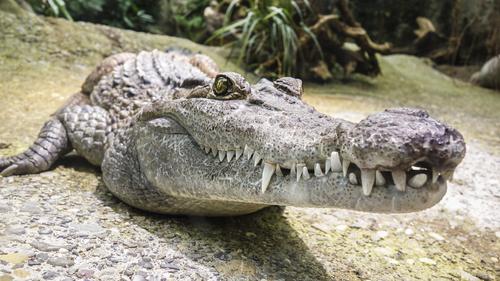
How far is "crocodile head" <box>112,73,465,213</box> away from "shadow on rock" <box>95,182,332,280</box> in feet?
0.78

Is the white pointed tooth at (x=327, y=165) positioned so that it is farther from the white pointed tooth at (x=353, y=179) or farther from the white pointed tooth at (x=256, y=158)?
the white pointed tooth at (x=256, y=158)

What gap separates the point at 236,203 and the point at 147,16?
1001cm

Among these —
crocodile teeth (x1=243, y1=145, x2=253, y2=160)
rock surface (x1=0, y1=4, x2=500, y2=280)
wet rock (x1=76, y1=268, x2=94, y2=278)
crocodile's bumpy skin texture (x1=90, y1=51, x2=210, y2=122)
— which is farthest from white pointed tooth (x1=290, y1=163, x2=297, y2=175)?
crocodile's bumpy skin texture (x1=90, y1=51, x2=210, y2=122)

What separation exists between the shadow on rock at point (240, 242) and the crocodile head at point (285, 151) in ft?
0.78

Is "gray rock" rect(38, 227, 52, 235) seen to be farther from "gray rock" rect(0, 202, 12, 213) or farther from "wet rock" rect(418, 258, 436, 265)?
"wet rock" rect(418, 258, 436, 265)

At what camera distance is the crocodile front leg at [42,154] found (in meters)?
3.14

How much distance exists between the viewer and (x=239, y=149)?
2262 mm

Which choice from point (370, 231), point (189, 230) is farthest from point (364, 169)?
point (370, 231)

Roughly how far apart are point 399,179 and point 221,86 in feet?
4.00

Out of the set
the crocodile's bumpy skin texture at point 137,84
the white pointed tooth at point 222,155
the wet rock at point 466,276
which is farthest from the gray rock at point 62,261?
the wet rock at point 466,276

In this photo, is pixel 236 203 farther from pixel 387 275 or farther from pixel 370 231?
pixel 370 231

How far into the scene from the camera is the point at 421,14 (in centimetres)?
1394

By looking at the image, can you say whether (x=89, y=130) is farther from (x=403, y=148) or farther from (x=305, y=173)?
(x=403, y=148)

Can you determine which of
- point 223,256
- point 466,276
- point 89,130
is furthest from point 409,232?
point 89,130
